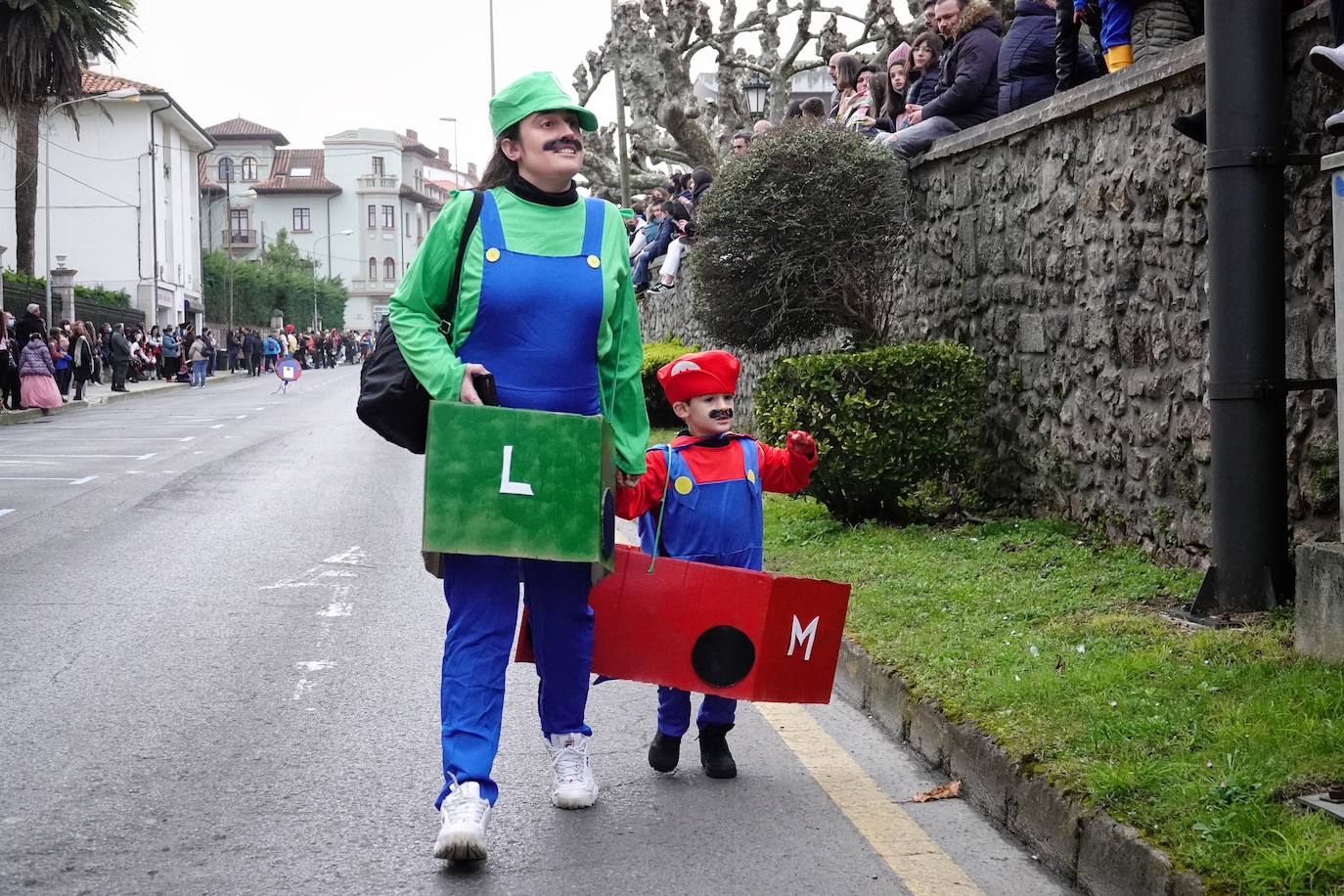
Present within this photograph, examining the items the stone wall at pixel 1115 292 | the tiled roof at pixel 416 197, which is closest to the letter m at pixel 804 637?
the stone wall at pixel 1115 292

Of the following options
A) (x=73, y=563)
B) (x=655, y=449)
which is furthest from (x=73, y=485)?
(x=655, y=449)

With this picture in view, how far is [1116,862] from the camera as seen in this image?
3.85 metres

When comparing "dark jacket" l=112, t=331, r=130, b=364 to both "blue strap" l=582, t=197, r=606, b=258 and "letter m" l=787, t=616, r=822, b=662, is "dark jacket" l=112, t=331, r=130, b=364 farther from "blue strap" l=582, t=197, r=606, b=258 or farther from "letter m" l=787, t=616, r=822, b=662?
"blue strap" l=582, t=197, r=606, b=258

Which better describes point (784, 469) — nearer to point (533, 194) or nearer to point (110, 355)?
point (533, 194)

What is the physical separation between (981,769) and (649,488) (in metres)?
1.32

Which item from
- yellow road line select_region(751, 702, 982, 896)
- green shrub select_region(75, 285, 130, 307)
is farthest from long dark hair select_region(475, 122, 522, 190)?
green shrub select_region(75, 285, 130, 307)

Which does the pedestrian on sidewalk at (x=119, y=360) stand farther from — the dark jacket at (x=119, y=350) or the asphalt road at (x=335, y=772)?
the asphalt road at (x=335, y=772)

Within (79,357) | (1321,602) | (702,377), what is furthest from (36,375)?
(1321,602)

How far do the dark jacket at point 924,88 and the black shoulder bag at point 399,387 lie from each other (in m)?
8.51

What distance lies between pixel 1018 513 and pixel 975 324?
1366mm

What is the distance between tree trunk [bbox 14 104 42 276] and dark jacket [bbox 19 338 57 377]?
51.6 feet

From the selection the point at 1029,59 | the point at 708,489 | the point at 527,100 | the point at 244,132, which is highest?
the point at 244,132

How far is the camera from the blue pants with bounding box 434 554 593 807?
427 centimetres

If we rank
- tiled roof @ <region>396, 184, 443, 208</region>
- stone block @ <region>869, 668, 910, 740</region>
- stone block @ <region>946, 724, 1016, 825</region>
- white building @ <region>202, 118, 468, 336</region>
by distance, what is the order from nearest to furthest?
stone block @ <region>946, 724, 1016, 825</region>, stone block @ <region>869, 668, 910, 740</region>, white building @ <region>202, 118, 468, 336</region>, tiled roof @ <region>396, 184, 443, 208</region>
